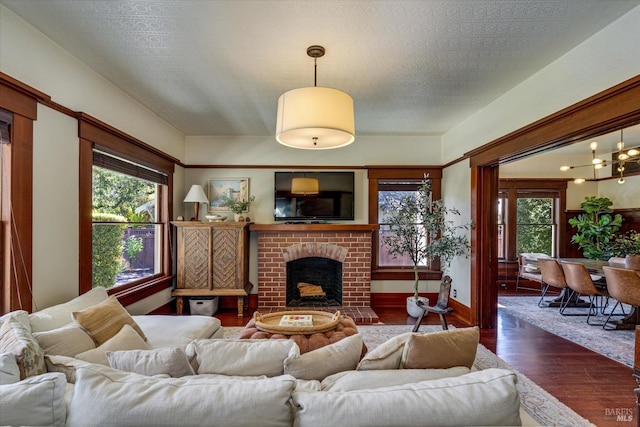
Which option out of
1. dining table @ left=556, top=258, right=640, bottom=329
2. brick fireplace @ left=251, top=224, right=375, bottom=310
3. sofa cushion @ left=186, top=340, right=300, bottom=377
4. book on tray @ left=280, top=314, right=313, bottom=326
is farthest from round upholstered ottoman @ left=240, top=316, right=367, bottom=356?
dining table @ left=556, top=258, right=640, bottom=329

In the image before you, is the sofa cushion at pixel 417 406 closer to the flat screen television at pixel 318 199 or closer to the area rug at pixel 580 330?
the area rug at pixel 580 330

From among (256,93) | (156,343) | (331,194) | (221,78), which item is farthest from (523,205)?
(156,343)

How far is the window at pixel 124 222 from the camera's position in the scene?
3156mm

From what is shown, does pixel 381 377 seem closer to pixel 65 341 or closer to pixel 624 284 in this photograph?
pixel 65 341

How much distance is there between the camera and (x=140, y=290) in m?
3.71

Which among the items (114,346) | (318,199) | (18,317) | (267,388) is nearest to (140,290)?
(18,317)

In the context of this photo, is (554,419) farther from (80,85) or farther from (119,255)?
(80,85)

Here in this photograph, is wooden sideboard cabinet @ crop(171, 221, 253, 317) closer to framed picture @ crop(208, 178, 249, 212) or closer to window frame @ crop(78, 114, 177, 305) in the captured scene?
window frame @ crop(78, 114, 177, 305)

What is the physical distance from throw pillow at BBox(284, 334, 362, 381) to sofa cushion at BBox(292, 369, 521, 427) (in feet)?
0.84

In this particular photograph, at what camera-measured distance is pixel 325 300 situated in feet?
16.4

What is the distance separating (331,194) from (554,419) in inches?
141

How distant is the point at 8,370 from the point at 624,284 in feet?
17.3

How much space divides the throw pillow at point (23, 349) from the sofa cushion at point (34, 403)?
343mm

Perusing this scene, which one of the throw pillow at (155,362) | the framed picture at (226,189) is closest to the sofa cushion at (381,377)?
the throw pillow at (155,362)
